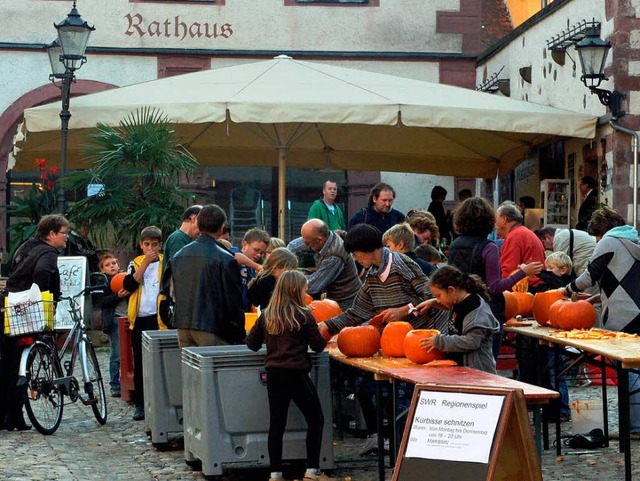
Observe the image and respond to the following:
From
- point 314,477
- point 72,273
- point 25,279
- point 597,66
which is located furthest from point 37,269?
point 597,66

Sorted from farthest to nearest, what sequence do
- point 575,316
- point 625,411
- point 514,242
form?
point 514,242
point 575,316
point 625,411

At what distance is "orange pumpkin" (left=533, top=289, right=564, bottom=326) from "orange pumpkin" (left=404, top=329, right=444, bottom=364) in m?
2.47

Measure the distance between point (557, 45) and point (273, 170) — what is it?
301 inches

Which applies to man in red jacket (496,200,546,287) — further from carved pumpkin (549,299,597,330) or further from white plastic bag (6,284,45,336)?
white plastic bag (6,284,45,336)

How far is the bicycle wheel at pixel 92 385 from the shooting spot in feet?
39.6

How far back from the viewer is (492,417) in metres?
6.86

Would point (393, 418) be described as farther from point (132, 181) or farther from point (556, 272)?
point (132, 181)

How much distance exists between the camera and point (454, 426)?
7.02 metres

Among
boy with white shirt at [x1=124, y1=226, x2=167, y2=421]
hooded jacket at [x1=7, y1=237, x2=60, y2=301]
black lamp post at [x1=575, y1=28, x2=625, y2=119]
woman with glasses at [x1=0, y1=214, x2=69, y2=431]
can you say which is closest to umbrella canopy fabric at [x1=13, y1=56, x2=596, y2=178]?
black lamp post at [x1=575, y1=28, x2=625, y2=119]

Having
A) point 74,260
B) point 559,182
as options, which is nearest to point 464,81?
point 559,182

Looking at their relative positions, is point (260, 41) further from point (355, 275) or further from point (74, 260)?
point (355, 275)

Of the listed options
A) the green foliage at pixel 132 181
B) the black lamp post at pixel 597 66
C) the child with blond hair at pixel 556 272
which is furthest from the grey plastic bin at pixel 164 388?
the black lamp post at pixel 597 66

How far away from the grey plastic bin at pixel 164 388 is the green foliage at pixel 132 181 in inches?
171

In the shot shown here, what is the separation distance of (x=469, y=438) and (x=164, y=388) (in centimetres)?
424
